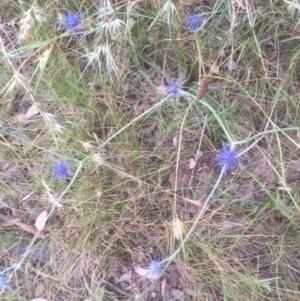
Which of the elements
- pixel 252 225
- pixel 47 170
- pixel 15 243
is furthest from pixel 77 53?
pixel 252 225

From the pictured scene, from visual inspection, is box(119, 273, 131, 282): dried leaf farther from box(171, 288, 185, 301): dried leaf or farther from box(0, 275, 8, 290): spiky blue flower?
box(0, 275, 8, 290): spiky blue flower

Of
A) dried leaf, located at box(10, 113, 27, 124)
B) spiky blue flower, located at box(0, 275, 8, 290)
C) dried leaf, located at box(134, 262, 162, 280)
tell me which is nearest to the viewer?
spiky blue flower, located at box(0, 275, 8, 290)

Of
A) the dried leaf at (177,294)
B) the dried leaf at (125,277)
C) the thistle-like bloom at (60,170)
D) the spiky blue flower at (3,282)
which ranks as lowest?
the dried leaf at (177,294)

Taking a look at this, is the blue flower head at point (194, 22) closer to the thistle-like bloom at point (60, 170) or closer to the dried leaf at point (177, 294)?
the thistle-like bloom at point (60, 170)

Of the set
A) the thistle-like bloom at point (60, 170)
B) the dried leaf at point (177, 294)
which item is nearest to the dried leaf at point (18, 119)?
the thistle-like bloom at point (60, 170)

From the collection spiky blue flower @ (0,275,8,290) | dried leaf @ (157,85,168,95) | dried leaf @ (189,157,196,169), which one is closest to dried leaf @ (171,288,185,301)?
dried leaf @ (189,157,196,169)

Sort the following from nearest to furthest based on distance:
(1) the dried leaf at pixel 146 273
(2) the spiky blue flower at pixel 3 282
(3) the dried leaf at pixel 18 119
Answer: (2) the spiky blue flower at pixel 3 282 < (1) the dried leaf at pixel 146 273 < (3) the dried leaf at pixel 18 119

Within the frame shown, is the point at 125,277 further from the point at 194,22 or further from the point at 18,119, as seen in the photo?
the point at 194,22

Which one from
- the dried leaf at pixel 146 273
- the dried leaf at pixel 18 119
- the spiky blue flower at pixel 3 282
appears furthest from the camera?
the dried leaf at pixel 18 119

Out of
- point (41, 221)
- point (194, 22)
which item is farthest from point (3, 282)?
point (194, 22)
